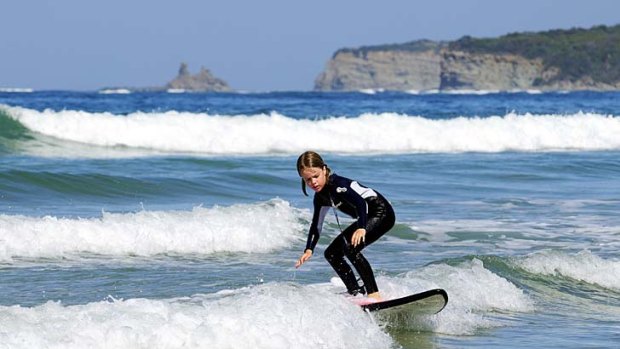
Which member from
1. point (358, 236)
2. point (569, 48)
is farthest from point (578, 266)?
point (569, 48)

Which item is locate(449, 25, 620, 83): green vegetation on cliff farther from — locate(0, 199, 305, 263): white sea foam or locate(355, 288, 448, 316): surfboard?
locate(355, 288, 448, 316): surfboard

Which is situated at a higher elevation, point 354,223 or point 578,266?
point 354,223

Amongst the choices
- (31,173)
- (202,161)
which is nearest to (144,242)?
(31,173)

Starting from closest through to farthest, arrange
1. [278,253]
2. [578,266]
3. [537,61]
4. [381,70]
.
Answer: [578,266] → [278,253] → [537,61] → [381,70]

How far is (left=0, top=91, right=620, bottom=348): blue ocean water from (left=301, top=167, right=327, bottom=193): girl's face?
80cm

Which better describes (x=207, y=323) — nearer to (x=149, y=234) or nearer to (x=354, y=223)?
(x=354, y=223)

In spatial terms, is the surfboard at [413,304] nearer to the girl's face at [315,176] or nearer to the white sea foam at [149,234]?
the girl's face at [315,176]

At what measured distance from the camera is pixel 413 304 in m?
8.45

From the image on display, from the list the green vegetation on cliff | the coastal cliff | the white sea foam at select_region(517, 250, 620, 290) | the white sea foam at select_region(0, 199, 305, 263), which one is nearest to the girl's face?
the white sea foam at select_region(517, 250, 620, 290)

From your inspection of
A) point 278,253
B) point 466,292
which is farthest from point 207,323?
point 278,253

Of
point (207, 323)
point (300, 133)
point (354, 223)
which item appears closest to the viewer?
point (207, 323)

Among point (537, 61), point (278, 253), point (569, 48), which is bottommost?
point (278, 253)

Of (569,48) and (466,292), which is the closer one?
(466,292)

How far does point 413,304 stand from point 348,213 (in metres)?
0.81
